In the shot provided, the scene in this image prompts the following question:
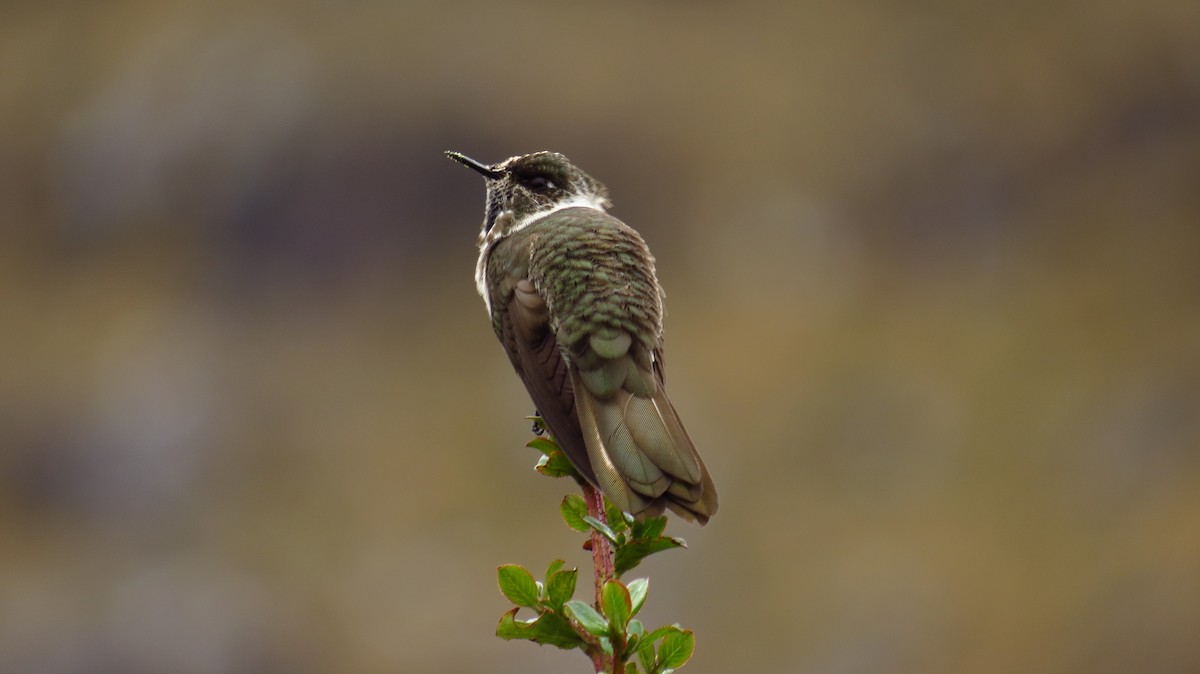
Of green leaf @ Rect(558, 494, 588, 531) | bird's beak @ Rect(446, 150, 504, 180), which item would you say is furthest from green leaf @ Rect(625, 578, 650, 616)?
bird's beak @ Rect(446, 150, 504, 180)

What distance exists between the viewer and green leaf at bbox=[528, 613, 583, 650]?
227 centimetres

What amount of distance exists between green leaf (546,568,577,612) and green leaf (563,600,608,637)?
0.02 meters

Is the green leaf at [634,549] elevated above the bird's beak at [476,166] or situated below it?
below

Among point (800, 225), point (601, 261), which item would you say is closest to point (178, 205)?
point (800, 225)

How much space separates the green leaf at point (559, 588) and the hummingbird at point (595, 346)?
52 cm

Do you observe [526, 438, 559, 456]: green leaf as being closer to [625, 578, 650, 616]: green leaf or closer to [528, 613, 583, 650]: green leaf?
[625, 578, 650, 616]: green leaf

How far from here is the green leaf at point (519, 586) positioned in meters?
2.30

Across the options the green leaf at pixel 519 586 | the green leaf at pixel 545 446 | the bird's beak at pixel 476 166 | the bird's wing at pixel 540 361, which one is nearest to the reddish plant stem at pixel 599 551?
the green leaf at pixel 519 586

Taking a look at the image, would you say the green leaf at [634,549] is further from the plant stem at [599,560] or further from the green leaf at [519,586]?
the green leaf at [519,586]

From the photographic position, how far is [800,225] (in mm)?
21062

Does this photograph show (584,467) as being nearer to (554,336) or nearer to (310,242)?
(554,336)

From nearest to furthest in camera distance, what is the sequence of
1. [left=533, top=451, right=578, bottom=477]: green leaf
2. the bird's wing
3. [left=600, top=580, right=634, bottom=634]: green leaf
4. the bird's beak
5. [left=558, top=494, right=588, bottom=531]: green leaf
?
1. [left=600, top=580, right=634, bottom=634]: green leaf
2. [left=558, top=494, right=588, bottom=531]: green leaf
3. [left=533, top=451, right=578, bottom=477]: green leaf
4. the bird's wing
5. the bird's beak

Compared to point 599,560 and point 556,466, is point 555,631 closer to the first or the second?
point 599,560

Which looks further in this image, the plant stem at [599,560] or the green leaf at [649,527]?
the green leaf at [649,527]
